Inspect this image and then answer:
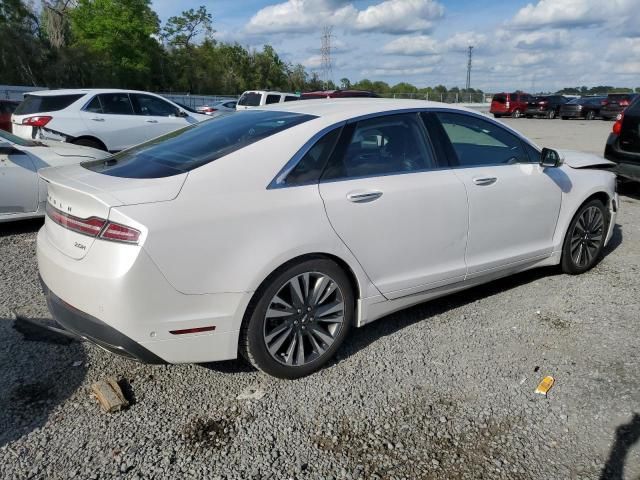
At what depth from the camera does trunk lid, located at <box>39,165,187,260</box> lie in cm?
269

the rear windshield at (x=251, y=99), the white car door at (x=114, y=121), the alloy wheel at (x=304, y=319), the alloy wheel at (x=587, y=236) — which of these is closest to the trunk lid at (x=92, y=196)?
the alloy wheel at (x=304, y=319)

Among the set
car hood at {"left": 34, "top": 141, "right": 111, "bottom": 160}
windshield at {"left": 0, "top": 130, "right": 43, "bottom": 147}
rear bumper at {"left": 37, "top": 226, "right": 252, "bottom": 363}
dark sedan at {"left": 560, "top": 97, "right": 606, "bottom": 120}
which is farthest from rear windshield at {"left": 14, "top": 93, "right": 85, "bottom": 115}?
dark sedan at {"left": 560, "top": 97, "right": 606, "bottom": 120}

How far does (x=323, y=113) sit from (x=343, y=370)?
63.5 inches

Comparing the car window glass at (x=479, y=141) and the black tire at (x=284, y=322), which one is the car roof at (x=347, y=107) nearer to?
the car window glass at (x=479, y=141)

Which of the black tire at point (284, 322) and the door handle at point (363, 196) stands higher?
the door handle at point (363, 196)

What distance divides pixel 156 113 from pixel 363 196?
9.32m

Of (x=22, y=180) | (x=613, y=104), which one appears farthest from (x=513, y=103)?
(x=22, y=180)

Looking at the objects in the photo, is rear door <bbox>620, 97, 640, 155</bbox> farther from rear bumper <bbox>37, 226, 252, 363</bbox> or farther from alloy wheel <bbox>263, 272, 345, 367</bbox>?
rear bumper <bbox>37, 226, 252, 363</bbox>

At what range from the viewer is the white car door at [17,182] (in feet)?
19.3

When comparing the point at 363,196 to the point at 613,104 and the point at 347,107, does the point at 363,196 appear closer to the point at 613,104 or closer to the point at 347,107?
the point at 347,107

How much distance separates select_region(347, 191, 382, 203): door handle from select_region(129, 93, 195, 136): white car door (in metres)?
8.54

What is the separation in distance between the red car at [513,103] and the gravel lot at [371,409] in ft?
115

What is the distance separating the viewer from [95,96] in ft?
34.6

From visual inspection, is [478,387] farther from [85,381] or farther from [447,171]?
[85,381]
